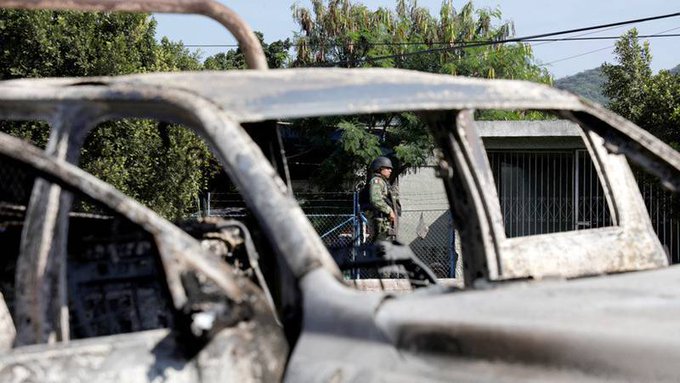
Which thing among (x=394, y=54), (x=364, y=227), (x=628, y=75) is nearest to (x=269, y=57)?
(x=394, y=54)

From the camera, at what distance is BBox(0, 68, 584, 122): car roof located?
3.03 metres

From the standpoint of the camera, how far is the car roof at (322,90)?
303 centimetres

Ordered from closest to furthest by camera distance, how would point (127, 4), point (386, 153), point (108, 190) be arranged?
point (108, 190), point (127, 4), point (386, 153)

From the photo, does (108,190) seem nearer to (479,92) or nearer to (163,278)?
(163,278)

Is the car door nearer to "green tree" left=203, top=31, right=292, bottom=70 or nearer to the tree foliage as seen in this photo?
the tree foliage

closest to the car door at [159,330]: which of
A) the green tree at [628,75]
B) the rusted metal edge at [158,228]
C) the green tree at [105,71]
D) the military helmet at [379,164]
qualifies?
the rusted metal edge at [158,228]

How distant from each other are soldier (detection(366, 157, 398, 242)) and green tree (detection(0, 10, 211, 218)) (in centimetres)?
370

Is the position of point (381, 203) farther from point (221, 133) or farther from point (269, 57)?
point (269, 57)

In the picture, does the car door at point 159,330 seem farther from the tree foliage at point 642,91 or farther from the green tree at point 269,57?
the green tree at point 269,57

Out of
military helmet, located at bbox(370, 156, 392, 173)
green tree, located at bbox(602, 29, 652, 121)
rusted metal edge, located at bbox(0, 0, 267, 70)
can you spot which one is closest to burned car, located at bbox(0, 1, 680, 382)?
rusted metal edge, located at bbox(0, 0, 267, 70)

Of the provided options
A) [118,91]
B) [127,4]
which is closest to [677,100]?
[127,4]

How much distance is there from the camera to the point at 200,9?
4.64 m

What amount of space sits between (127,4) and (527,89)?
1989mm

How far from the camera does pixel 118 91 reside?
10.1 feet
